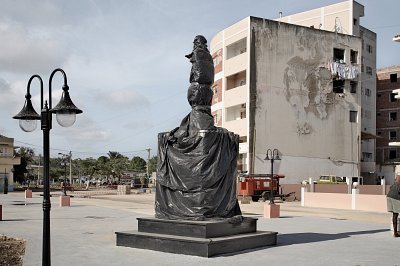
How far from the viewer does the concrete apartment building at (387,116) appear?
61.1 m

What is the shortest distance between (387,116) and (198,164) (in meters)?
55.7

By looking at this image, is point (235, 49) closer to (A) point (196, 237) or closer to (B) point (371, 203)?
(B) point (371, 203)

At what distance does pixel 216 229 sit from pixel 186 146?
2383 mm

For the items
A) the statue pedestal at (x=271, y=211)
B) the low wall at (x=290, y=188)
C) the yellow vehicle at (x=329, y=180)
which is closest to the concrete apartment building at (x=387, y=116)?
the yellow vehicle at (x=329, y=180)

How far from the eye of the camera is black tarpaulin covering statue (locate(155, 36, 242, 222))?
1190 centimetres

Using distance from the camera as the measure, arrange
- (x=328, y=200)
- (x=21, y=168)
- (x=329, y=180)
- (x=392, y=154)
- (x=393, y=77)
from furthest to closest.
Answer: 1. (x=21, y=168)
2. (x=393, y=77)
3. (x=392, y=154)
4. (x=329, y=180)
5. (x=328, y=200)

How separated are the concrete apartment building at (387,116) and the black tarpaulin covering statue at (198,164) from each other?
2023 inches

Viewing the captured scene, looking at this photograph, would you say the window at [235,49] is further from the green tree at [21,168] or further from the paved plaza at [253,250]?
the green tree at [21,168]

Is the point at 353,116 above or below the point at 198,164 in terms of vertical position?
above

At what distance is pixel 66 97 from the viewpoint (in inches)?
279

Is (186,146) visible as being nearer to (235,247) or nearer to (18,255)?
(235,247)

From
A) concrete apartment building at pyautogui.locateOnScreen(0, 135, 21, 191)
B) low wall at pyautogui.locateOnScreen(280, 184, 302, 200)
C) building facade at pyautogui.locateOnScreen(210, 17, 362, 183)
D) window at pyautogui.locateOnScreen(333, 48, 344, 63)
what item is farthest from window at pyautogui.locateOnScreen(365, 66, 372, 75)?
concrete apartment building at pyautogui.locateOnScreen(0, 135, 21, 191)

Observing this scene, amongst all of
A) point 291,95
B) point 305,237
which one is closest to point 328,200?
point 291,95

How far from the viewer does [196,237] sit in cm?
1084
